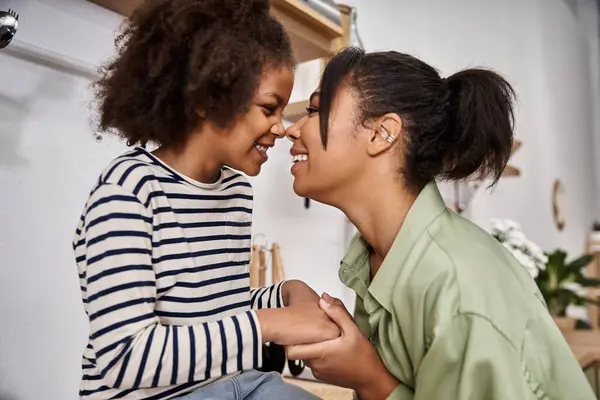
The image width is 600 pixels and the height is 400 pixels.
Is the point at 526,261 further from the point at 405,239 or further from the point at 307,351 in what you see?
the point at 307,351

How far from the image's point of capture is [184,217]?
0.81m

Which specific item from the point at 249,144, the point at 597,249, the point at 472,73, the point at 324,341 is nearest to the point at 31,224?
the point at 249,144

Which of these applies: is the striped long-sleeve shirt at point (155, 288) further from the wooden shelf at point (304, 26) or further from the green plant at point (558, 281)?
the green plant at point (558, 281)

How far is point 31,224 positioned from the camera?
1042 mm

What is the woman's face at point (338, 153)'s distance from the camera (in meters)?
0.94

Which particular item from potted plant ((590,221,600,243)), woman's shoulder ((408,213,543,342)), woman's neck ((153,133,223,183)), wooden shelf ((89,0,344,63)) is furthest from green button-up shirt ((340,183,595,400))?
potted plant ((590,221,600,243))

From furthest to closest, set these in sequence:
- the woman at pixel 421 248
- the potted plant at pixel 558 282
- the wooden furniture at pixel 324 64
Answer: the potted plant at pixel 558 282 < the wooden furniture at pixel 324 64 < the woman at pixel 421 248

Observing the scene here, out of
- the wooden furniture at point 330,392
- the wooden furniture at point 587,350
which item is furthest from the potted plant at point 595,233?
the wooden furniture at point 330,392

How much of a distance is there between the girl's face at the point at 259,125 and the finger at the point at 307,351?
0.90 feet

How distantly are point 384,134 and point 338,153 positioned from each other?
8 centimetres

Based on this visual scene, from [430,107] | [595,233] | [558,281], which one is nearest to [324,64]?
[430,107]

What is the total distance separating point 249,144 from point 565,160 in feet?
14.3

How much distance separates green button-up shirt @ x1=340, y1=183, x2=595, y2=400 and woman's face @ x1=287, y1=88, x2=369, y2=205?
0.13 metres

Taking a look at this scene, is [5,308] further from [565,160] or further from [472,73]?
[565,160]
